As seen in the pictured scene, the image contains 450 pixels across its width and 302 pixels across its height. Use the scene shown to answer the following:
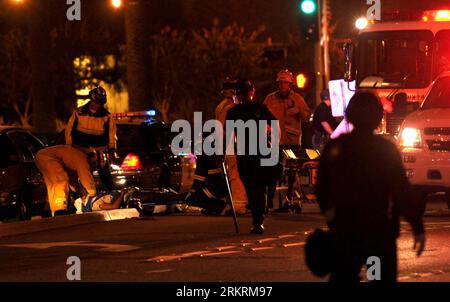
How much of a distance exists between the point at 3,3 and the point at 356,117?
134 ft

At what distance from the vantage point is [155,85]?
52000 mm

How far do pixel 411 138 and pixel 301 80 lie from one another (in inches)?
434

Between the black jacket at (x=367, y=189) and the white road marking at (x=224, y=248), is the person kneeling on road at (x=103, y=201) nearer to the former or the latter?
the white road marking at (x=224, y=248)

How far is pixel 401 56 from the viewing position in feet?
64.7

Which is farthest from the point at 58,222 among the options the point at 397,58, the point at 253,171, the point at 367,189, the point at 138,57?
the point at 138,57

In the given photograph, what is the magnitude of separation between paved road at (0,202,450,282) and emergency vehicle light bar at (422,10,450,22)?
14.6 ft

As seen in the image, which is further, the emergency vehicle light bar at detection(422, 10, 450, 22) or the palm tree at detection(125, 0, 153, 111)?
the palm tree at detection(125, 0, 153, 111)

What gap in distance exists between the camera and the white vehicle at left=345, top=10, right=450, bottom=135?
19.3m

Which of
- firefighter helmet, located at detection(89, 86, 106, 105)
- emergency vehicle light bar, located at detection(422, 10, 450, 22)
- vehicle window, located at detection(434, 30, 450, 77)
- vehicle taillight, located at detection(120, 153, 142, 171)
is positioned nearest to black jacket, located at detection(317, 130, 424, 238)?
firefighter helmet, located at detection(89, 86, 106, 105)

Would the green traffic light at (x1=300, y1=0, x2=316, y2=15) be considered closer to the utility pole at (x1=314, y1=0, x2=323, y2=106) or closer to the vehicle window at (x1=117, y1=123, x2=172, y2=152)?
the utility pole at (x1=314, y1=0, x2=323, y2=106)

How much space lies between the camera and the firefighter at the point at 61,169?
639 inches

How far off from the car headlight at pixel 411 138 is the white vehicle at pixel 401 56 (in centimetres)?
237

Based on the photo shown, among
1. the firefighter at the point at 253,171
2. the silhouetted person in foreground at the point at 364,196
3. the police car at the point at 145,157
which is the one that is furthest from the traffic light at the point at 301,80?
the silhouetted person in foreground at the point at 364,196
